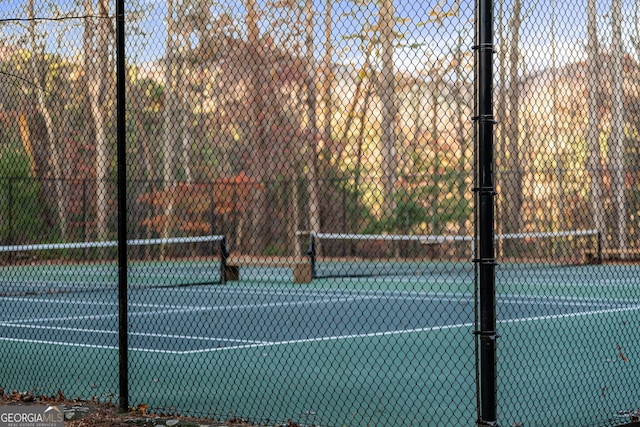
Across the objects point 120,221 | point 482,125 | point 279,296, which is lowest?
point 279,296

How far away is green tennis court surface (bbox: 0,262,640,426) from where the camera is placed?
7.90 m

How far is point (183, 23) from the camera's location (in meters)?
33.4

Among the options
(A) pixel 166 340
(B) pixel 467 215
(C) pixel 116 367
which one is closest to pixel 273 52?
(B) pixel 467 215

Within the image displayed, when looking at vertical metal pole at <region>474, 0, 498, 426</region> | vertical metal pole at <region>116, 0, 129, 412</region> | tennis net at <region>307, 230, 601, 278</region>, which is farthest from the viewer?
tennis net at <region>307, 230, 601, 278</region>

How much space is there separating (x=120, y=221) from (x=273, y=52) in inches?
993

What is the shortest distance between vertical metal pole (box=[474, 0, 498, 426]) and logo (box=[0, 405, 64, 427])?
2.65 meters

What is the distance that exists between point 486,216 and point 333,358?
16.6ft

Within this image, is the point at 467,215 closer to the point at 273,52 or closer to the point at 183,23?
the point at 273,52

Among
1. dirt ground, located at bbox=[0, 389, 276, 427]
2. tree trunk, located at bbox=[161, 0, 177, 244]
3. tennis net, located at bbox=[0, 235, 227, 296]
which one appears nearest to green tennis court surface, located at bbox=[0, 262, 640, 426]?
dirt ground, located at bbox=[0, 389, 276, 427]

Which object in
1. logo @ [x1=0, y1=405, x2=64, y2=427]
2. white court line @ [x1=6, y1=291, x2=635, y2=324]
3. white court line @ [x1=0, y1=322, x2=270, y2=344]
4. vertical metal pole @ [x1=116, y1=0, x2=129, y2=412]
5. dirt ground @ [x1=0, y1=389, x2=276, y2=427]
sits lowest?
white court line @ [x1=6, y1=291, x2=635, y2=324]

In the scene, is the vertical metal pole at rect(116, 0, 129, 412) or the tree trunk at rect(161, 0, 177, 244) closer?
the vertical metal pole at rect(116, 0, 129, 412)

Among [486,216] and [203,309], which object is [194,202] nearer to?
[203,309]

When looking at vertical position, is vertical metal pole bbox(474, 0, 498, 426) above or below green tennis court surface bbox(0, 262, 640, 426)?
above

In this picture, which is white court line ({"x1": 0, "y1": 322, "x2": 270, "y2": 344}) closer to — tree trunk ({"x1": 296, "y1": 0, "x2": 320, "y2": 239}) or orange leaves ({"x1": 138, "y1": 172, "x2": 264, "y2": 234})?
tree trunk ({"x1": 296, "y1": 0, "x2": 320, "y2": 239})
